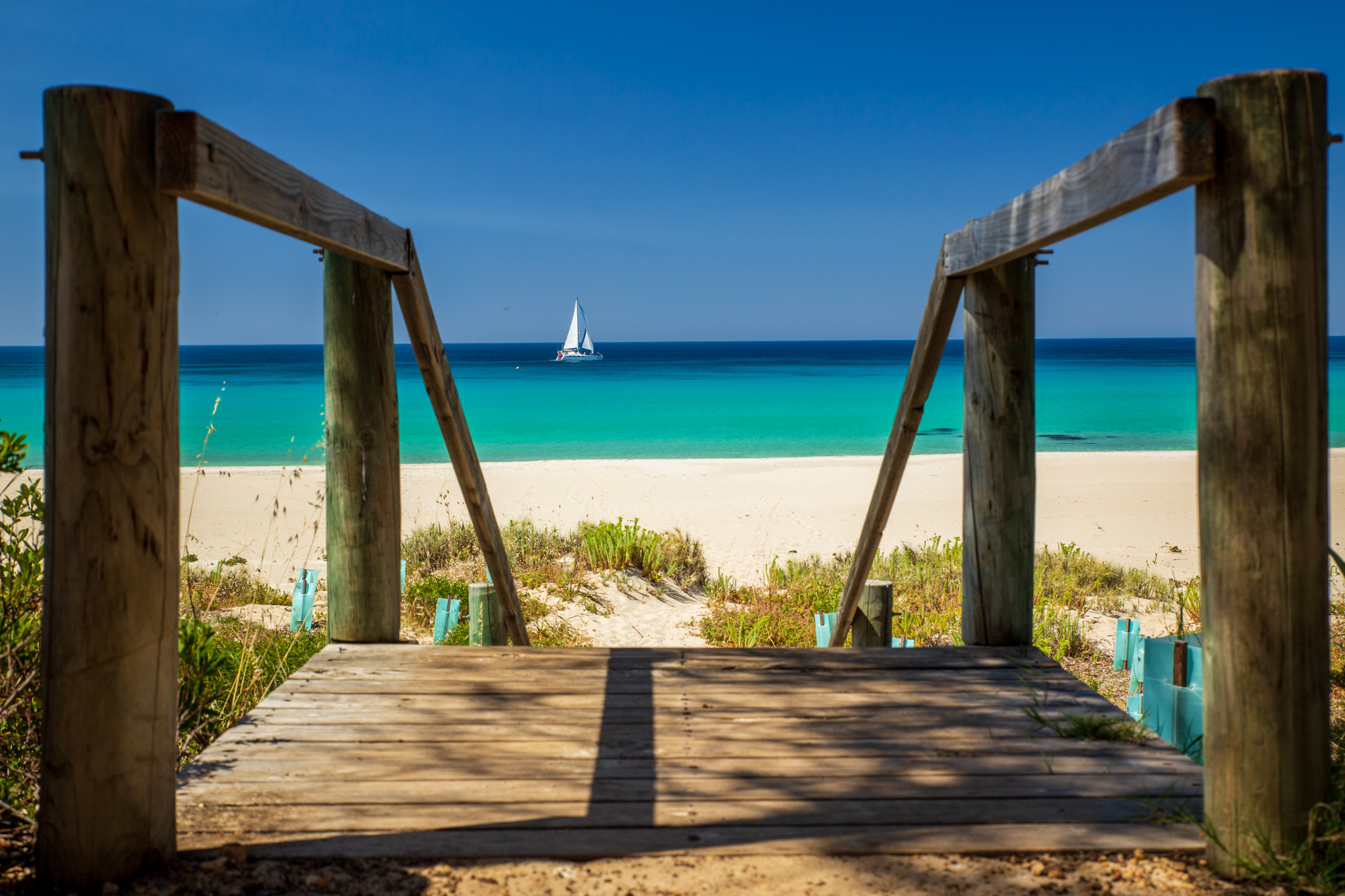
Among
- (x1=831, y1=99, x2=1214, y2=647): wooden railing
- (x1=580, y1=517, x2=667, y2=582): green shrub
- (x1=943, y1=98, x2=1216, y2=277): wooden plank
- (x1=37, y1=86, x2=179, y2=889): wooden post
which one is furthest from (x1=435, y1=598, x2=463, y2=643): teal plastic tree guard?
(x1=943, y1=98, x2=1216, y2=277): wooden plank

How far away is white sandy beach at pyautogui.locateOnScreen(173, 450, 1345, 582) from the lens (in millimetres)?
9805

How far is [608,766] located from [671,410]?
3984 cm

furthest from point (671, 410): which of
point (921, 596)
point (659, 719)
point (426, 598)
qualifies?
point (659, 719)

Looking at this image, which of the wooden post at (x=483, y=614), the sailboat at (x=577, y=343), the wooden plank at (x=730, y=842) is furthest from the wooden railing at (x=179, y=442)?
the sailboat at (x=577, y=343)

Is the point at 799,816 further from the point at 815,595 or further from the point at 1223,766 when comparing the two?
the point at 815,595

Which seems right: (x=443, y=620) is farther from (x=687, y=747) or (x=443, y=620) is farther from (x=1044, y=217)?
(x=1044, y=217)

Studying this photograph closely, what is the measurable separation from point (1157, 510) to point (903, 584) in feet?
21.4

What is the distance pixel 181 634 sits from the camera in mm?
3486

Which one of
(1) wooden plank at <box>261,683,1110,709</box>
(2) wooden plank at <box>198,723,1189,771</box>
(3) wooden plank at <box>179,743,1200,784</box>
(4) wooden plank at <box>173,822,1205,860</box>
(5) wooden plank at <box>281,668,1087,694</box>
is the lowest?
(4) wooden plank at <box>173,822,1205,860</box>

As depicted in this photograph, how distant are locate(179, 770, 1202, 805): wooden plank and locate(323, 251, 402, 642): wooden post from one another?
4.10 feet

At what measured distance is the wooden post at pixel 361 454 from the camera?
3.52 metres

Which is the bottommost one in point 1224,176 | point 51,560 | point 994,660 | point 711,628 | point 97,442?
point 711,628

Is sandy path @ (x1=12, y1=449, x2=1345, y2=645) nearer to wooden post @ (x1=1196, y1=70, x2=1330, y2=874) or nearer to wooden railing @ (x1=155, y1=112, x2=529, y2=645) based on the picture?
wooden railing @ (x1=155, y1=112, x2=529, y2=645)

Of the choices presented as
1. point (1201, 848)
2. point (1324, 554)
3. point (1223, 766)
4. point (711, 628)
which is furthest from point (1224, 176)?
point (711, 628)
